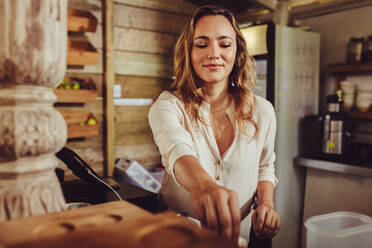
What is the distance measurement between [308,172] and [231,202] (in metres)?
2.71

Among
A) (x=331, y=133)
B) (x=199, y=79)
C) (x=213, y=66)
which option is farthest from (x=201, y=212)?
(x=331, y=133)

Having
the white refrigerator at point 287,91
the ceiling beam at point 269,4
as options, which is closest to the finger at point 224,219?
the white refrigerator at point 287,91

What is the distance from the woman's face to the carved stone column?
0.86 meters

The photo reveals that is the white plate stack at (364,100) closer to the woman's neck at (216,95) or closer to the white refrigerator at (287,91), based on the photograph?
the white refrigerator at (287,91)

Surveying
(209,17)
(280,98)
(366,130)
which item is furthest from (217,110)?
(366,130)

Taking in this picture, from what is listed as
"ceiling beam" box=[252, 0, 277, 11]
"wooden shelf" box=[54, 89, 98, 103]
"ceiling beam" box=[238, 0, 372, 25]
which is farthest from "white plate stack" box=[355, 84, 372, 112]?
"wooden shelf" box=[54, 89, 98, 103]

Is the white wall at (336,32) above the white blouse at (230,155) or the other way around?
above

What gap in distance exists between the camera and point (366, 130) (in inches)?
123

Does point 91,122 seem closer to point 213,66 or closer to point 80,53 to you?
point 80,53

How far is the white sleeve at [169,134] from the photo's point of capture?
0.93 metres

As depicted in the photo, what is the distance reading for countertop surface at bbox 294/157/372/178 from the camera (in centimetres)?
253

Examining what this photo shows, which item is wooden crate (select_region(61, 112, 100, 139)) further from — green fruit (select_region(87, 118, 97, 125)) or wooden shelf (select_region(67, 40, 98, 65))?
wooden shelf (select_region(67, 40, 98, 65))

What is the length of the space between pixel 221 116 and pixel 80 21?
206 centimetres

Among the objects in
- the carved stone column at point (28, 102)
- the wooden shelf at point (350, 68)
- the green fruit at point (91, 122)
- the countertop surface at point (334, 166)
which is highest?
the wooden shelf at point (350, 68)
